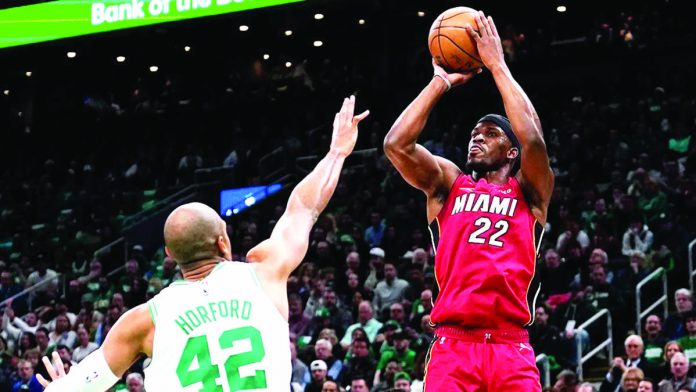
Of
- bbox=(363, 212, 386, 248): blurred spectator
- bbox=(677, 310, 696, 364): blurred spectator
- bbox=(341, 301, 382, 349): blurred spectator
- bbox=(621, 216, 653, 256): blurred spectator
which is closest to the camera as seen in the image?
bbox=(677, 310, 696, 364): blurred spectator

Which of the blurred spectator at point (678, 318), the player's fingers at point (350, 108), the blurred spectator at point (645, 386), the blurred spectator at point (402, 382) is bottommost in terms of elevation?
the blurred spectator at point (402, 382)

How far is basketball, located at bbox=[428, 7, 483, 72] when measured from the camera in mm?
7297

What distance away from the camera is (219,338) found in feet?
16.3

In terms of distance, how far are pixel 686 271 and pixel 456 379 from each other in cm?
930

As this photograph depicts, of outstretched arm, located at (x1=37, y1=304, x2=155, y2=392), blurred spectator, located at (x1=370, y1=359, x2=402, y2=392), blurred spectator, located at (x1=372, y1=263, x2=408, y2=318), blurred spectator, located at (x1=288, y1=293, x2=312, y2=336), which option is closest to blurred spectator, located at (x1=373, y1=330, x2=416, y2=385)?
blurred spectator, located at (x1=370, y1=359, x2=402, y2=392)

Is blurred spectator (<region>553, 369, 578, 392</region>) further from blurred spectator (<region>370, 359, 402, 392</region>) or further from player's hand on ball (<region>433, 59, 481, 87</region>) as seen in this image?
player's hand on ball (<region>433, 59, 481, 87</region>)

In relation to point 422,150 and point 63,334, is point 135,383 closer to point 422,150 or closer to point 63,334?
point 63,334

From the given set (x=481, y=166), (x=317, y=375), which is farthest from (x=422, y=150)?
(x=317, y=375)

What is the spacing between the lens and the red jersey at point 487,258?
6934 millimetres

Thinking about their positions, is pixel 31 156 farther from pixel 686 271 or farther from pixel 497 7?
pixel 686 271

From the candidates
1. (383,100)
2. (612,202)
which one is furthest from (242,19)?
(612,202)

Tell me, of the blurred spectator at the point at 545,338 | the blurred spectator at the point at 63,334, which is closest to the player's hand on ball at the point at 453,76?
the blurred spectator at the point at 545,338

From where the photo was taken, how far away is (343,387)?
14.6 m

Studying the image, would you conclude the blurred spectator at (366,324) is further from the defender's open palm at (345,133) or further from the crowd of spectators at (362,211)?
the defender's open palm at (345,133)
